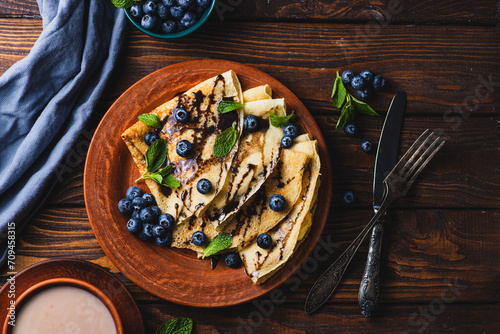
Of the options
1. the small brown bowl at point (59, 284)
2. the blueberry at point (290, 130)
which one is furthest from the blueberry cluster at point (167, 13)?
the small brown bowl at point (59, 284)

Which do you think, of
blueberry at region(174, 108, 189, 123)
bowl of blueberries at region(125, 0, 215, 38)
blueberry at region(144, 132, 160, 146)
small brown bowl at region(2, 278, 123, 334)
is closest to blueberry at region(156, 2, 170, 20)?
bowl of blueberries at region(125, 0, 215, 38)

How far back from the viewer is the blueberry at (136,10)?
6.55ft

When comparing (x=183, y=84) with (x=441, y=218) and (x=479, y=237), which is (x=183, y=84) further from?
(x=479, y=237)

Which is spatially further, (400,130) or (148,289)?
(400,130)

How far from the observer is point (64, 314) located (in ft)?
5.90

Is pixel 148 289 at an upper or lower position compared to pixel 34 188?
lower

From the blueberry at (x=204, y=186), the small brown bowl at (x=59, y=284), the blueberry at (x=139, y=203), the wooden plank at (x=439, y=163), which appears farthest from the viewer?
the wooden plank at (x=439, y=163)

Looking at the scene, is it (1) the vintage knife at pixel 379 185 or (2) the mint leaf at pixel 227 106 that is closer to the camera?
(2) the mint leaf at pixel 227 106

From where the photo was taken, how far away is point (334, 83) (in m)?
2.22

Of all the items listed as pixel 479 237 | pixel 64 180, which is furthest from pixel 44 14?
pixel 479 237

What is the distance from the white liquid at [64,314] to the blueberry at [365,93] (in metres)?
1.72

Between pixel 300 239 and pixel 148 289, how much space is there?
0.80m

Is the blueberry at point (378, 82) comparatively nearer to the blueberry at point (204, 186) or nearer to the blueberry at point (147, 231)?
the blueberry at point (204, 186)

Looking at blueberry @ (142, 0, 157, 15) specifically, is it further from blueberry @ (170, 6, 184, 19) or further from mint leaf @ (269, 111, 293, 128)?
mint leaf @ (269, 111, 293, 128)
